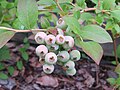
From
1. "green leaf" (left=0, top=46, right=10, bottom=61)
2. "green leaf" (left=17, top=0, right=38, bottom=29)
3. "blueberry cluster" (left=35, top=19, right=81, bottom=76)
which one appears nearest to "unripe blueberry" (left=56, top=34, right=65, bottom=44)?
"blueberry cluster" (left=35, top=19, right=81, bottom=76)

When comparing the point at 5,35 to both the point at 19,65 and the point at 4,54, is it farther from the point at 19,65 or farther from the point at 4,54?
the point at 19,65

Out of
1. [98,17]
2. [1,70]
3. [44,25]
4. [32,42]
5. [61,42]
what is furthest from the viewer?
[32,42]

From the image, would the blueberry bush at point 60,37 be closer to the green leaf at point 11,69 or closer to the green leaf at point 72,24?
the green leaf at point 72,24

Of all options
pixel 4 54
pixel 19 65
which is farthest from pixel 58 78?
pixel 4 54

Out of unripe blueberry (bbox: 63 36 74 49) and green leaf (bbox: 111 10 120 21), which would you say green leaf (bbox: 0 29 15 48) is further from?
green leaf (bbox: 111 10 120 21)

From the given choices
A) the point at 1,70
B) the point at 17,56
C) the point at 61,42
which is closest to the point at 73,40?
the point at 61,42

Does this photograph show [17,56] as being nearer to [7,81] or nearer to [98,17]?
[7,81]
